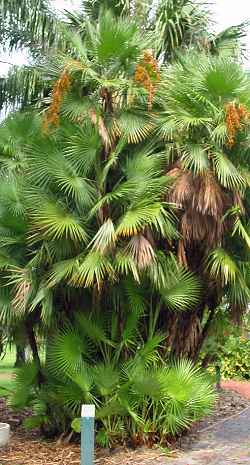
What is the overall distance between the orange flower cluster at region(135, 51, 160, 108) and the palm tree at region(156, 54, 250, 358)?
33 centimetres

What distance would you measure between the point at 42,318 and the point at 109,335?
87 centimetres

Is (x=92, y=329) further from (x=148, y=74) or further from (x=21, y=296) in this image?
(x=148, y=74)

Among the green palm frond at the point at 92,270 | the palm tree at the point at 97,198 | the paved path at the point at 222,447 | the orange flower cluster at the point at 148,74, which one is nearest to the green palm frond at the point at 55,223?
the palm tree at the point at 97,198

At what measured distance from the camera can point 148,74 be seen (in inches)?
311

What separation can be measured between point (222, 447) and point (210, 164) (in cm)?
355

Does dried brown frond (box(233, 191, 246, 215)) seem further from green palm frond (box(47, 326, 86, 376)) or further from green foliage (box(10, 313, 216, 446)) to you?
green palm frond (box(47, 326, 86, 376))

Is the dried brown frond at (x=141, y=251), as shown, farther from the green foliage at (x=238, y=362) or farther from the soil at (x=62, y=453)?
the green foliage at (x=238, y=362)

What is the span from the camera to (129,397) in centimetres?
812

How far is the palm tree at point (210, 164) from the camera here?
798 cm

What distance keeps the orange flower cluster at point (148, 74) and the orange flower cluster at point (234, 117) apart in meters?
0.92

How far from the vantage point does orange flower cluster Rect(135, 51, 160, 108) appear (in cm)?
779

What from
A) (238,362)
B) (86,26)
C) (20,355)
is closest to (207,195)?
(86,26)

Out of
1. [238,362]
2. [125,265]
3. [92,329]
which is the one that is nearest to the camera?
[125,265]

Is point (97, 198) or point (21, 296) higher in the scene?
point (97, 198)
